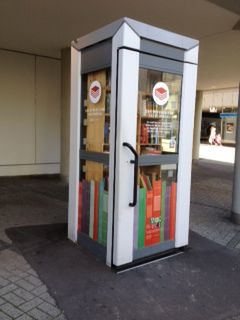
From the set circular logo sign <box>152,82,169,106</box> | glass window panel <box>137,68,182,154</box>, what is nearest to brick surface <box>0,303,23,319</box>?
glass window panel <box>137,68,182,154</box>

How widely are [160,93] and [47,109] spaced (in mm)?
5438

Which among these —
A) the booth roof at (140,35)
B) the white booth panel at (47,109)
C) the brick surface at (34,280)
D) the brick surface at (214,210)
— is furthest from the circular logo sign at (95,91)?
the white booth panel at (47,109)

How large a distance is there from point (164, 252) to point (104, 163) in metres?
1.25

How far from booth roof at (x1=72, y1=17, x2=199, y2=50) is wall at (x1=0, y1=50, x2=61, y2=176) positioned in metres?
4.64

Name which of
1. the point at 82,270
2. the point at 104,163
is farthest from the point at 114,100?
the point at 82,270

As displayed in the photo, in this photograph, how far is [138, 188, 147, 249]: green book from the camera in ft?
10.7

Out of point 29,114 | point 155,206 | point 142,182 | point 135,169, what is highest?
point 29,114

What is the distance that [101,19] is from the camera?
5445mm

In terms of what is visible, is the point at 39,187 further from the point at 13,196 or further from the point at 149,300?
the point at 149,300

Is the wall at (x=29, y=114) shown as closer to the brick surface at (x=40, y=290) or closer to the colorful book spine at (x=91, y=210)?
the colorful book spine at (x=91, y=210)

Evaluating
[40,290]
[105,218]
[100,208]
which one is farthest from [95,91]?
[40,290]

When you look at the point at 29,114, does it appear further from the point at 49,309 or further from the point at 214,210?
the point at 49,309

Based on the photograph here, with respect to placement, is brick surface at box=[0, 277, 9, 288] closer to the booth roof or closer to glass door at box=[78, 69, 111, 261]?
glass door at box=[78, 69, 111, 261]

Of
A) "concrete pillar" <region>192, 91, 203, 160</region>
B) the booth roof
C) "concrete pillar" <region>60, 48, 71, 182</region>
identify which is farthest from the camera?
"concrete pillar" <region>192, 91, 203, 160</region>
